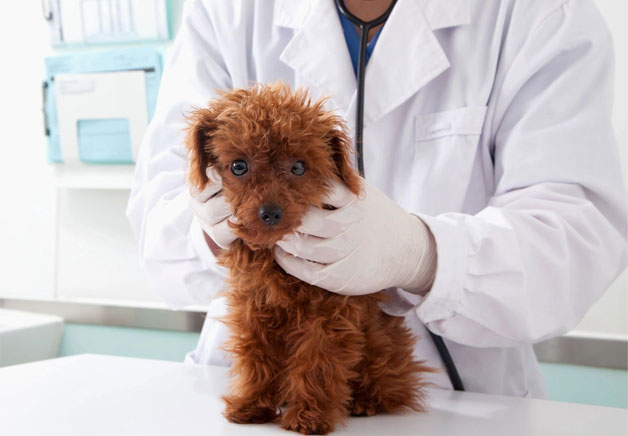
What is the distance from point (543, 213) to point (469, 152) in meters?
0.17

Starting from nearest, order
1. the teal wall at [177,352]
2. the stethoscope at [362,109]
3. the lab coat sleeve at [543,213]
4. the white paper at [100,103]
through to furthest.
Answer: the lab coat sleeve at [543,213]
the stethoscope at [362,109]
the teal wall at [177,352]
the white paper at [100,103]

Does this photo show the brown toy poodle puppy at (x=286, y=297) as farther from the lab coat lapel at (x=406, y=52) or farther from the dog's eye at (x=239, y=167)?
the lab coat lapel at (x=406, y=52)

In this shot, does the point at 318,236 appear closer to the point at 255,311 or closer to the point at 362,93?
the point at 255,311

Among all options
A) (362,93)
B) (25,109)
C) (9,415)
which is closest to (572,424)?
(362,93)

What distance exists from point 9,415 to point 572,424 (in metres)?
0.77

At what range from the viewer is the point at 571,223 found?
3.05 feet

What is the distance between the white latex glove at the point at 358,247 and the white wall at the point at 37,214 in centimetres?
149

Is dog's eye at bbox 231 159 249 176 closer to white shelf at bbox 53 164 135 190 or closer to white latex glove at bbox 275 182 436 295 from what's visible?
white latex glove at bbox 275 182 436 295

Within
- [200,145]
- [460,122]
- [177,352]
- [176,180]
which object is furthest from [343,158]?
[177,352]

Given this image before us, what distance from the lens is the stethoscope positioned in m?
0.97

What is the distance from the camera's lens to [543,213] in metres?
0.92

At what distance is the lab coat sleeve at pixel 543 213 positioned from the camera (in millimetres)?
854

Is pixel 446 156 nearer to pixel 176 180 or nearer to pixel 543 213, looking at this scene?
pixel 543 213

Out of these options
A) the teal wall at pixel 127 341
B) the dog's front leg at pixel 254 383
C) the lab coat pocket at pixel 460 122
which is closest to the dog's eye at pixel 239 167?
the dog's front leg at pixel 254 383
